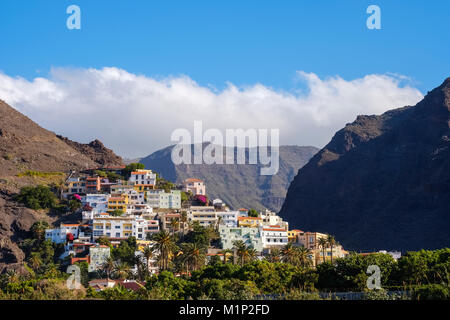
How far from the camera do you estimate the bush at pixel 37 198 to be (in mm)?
129125

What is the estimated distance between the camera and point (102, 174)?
145 meters

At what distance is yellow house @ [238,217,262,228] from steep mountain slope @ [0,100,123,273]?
34.6 m

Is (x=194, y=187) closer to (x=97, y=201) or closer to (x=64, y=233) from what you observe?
(x=97, y=201)

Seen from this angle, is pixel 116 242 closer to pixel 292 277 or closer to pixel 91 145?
pixel 292 277

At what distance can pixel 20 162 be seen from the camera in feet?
530

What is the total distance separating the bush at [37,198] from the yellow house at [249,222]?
34.5 meters

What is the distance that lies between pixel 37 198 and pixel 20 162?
34.3 metres

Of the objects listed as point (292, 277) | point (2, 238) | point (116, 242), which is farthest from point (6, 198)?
point (292, 277)

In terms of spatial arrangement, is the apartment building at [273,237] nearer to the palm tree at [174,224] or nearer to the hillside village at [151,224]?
the hillside village at [151,224]

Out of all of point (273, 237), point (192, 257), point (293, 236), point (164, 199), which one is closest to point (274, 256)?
point (192, 257)

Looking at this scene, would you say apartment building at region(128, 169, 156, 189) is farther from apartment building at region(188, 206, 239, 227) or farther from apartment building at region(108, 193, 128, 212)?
apartment building at region(188, 206, 239, 227)

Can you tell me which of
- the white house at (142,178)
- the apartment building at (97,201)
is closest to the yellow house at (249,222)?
the white house at (142,178)
